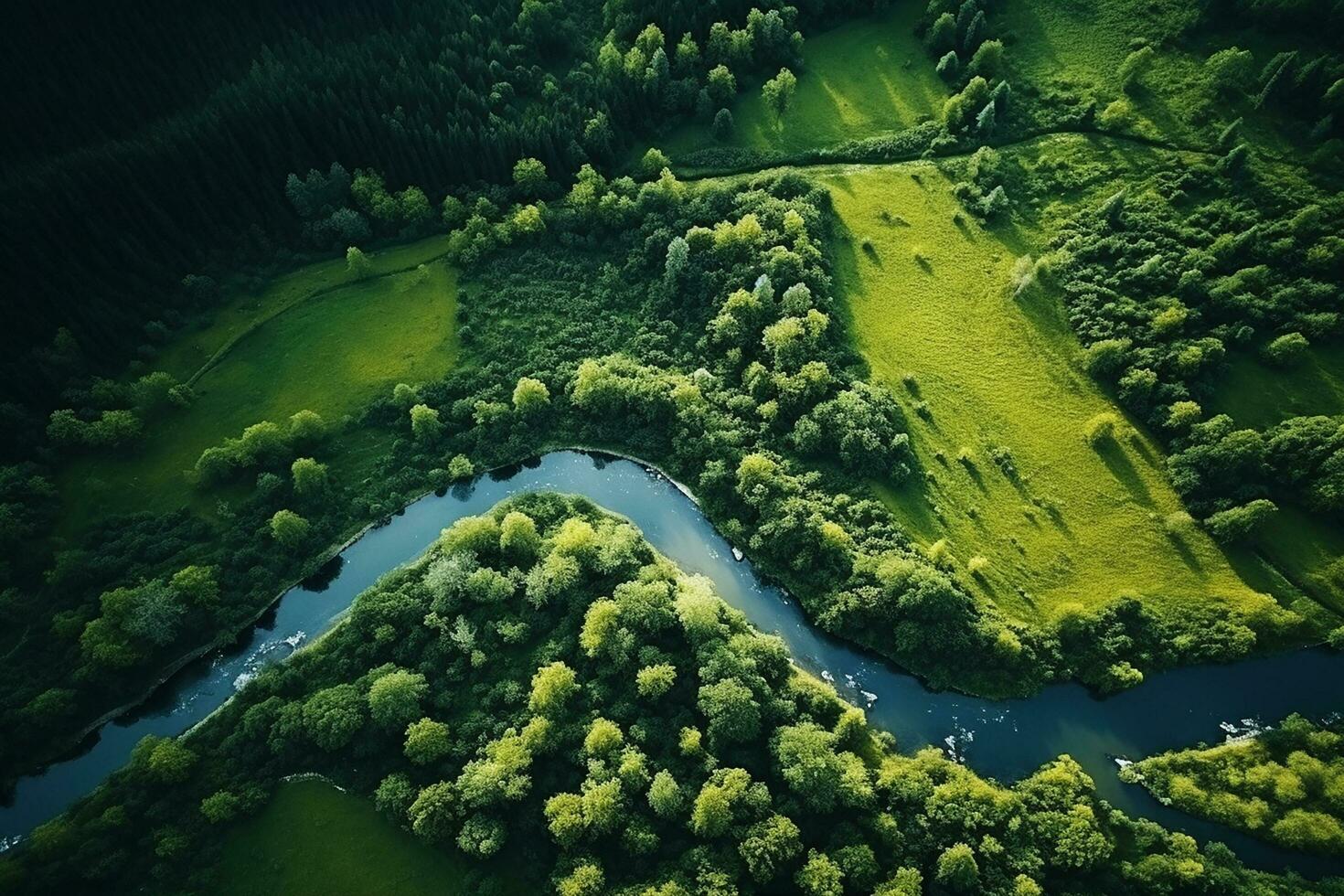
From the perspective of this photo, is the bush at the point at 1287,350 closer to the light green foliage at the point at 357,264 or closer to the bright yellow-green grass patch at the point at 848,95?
the bright yellow-green grass patch at the point at 848,95

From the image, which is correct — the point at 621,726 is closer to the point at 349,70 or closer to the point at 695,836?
the point at 695,836

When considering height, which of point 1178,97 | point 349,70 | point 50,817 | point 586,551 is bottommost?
point 50,817

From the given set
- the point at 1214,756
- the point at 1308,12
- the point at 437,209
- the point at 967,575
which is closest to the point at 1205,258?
the point at 1308,12

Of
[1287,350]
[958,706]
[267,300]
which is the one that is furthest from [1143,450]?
[267,300]

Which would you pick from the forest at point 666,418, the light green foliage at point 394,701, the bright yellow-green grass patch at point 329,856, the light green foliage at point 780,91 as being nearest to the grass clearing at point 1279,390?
the forest at point 666,418

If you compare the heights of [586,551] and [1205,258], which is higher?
[1205,258]

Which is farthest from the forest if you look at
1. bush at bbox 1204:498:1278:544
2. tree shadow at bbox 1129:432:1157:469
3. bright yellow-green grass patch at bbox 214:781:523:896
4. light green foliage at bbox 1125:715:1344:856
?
tree shadow at bbox 1129:432:1157:469

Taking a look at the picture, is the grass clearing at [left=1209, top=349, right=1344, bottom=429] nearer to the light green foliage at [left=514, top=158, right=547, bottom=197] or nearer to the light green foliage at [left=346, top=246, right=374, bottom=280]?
the light green foliage at [left=514, top=158, right=547, bottom=197]
